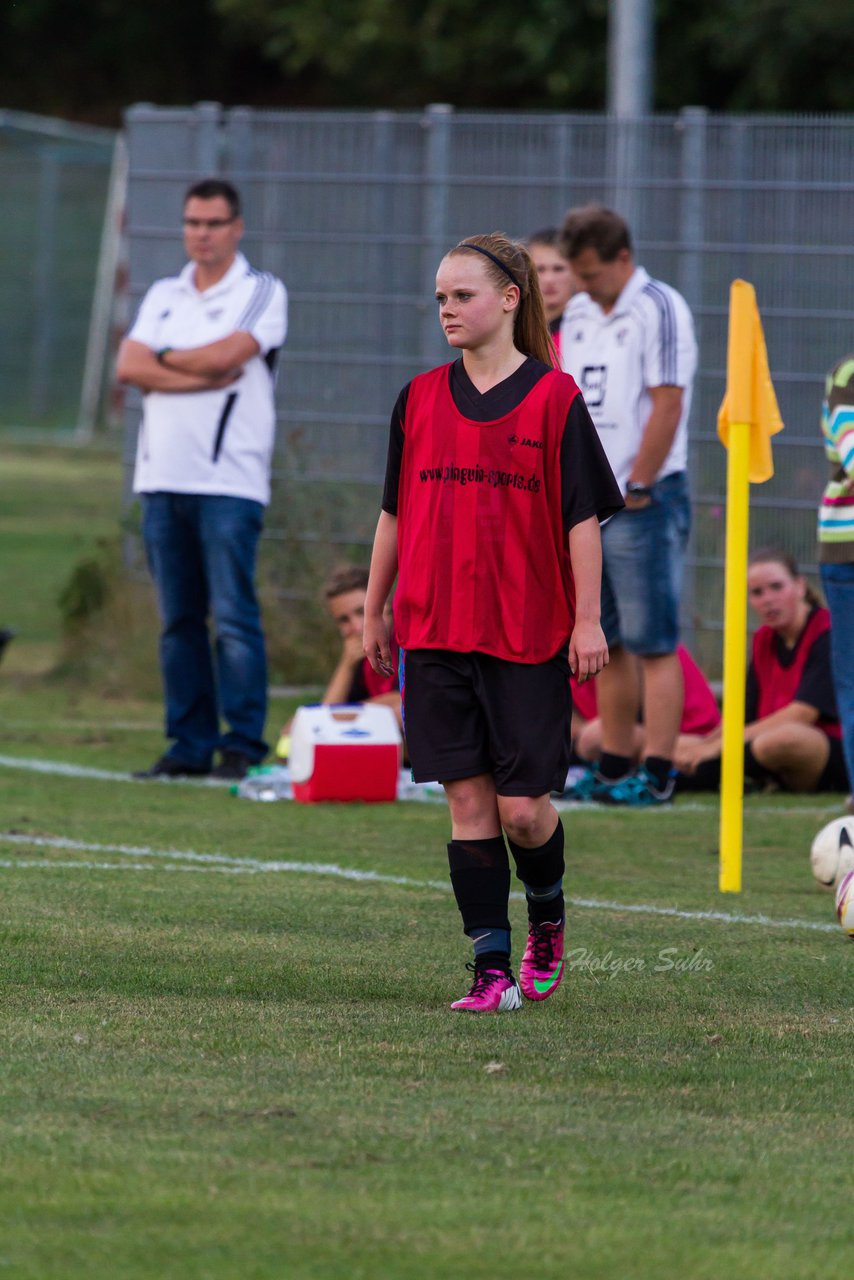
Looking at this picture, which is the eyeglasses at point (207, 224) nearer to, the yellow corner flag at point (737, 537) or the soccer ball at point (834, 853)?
the yellow corner flag at point (737, 537)

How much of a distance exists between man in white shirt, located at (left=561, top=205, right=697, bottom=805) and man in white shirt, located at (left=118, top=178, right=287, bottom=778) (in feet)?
4.56

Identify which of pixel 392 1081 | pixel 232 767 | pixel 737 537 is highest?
pixel 737 537

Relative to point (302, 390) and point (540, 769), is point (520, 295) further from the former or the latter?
point (302, 390)

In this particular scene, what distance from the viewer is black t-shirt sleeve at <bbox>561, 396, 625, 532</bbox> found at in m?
5.21

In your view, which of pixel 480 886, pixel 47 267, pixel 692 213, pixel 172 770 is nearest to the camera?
pixel 480 886

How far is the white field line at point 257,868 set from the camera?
256 inches

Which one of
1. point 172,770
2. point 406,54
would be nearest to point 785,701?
point 172,770

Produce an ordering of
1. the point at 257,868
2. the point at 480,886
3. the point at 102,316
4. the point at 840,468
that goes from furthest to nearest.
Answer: the point at 102,316 → the point at 840,468 → the point at 257,868 → the point at 480,886

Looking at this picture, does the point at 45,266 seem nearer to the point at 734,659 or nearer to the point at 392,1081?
the point at 734,659

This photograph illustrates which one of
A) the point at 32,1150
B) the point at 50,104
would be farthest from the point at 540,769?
the point at 50,104

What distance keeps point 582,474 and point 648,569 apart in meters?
3.58

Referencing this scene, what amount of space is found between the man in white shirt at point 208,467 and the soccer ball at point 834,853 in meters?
3.23

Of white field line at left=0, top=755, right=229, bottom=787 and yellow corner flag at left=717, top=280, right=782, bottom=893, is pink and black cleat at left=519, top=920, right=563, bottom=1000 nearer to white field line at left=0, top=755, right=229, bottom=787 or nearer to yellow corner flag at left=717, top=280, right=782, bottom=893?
yellow corner flag at left=717, top=280, right=782, bottom=893

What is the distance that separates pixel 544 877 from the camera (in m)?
5.41
